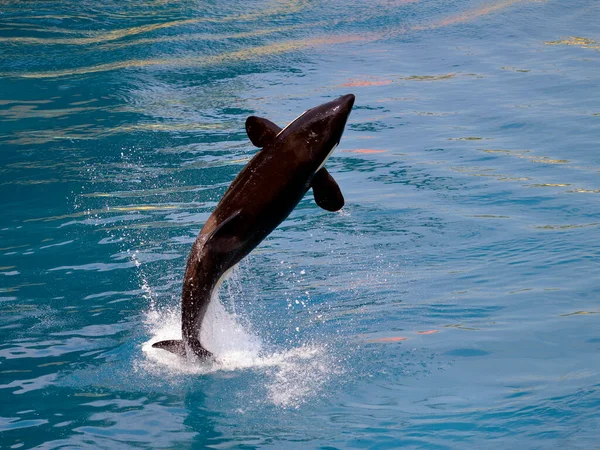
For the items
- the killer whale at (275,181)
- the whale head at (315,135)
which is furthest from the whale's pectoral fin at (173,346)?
the whale head at (315,135)

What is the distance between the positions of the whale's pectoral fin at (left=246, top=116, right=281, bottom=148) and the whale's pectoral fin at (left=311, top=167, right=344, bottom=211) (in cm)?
27

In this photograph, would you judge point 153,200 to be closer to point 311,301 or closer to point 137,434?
point 311,301

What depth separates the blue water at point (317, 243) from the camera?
14.2 ft

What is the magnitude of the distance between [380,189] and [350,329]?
92.3 inches

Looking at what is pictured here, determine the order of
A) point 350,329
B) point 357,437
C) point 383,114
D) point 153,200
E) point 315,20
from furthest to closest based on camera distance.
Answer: point 315,20 < point 383,114 < point 153,200 < point 350,329 < point 357,437

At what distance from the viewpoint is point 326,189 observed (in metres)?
4.10

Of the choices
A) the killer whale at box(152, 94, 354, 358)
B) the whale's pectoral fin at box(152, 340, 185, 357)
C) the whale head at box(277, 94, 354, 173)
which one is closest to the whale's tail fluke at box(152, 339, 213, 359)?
the whale's pectoral fin at box(152, 340, 185, 357)

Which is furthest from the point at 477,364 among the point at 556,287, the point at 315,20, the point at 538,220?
the point at 315,20

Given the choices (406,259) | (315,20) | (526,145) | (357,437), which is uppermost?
(315,20)

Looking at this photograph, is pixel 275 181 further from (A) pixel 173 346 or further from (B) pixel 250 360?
(B) pixel 250 360

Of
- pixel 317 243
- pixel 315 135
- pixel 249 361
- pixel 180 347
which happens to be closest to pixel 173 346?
pixel 180 347

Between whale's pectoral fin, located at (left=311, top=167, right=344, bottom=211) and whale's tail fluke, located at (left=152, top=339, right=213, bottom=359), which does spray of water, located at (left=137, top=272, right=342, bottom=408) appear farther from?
whale's pectoral fin, located at (left=311, top=167, right=344, bottom=211)

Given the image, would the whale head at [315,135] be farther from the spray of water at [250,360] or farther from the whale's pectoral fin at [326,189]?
the spray of water at [250,360]

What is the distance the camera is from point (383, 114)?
9148 millimetres
